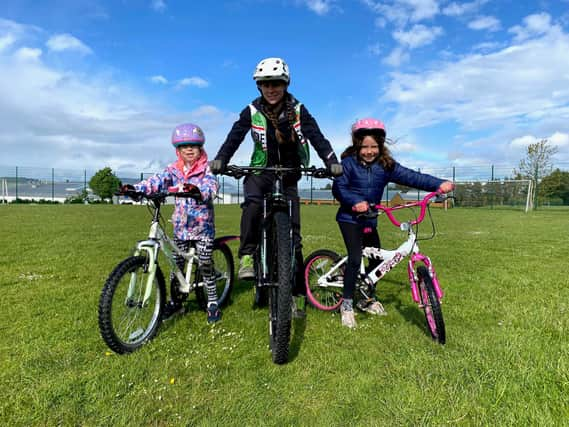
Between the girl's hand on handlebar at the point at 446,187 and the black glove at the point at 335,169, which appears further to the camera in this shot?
the girl's hand on handlebar at the point at 446,187

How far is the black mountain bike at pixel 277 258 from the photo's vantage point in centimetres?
287

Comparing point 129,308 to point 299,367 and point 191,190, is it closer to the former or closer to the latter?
point 191,190

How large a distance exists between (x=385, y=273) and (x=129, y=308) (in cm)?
253

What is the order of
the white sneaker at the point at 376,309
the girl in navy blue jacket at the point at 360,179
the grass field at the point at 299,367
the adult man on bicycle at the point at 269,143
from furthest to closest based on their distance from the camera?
the white sneaker at the point at 376,309, the girl in navy blue jacket at the point at 360,179, the adult man on bicycle at the point at 269,143, the grass field at the point at 299,367

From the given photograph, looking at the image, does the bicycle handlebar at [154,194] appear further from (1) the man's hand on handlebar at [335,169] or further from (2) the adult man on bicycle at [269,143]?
(1) the man's hand on handlebar at [335,169]

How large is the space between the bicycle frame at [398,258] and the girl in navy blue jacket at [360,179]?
0.71ft

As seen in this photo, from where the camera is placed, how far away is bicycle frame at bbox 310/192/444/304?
3.52 metres

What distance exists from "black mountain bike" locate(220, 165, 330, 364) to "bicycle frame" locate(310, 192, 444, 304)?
1.00 metres

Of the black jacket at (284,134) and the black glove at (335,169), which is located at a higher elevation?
the black jacket at (284,134)

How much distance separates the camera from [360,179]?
3.96 metres

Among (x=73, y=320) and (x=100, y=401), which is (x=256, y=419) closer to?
(x=100, y=401)

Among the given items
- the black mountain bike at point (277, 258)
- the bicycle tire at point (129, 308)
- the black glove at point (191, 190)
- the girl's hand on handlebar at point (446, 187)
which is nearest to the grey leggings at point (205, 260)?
the bicycle tire at point (129, 308)

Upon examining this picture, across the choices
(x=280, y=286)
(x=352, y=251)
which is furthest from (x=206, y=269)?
(x=352, y=251)

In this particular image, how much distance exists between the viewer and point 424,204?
356 cm
